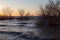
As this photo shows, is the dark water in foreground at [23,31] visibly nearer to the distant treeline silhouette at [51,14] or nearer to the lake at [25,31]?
the lake at [25,31]

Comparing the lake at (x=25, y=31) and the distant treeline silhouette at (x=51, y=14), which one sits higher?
the distant treeline silhouette at (x=51, y=14)

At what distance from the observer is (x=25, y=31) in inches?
141

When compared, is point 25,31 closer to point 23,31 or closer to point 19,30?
point 23,31

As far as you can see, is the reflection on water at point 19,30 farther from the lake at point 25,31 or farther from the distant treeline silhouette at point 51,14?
the distant treeline silhouette at point 51,14

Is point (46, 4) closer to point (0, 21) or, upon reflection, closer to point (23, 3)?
point (23, 3)

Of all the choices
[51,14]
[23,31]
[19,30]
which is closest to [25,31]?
[23,31]

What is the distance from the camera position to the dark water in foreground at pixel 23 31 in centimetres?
334

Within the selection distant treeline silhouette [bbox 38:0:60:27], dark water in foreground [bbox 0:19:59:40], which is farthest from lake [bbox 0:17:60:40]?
distant treeline silhouette [bbox 38:0:60:27]

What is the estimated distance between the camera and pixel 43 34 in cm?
334

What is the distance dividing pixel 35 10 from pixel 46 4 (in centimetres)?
27

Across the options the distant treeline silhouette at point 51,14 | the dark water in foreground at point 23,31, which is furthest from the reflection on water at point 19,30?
the distant treeline silhouette at point 51,14

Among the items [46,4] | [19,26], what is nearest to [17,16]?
[19,26]

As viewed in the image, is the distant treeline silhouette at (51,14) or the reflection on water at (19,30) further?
the reflection on water at (19,30)

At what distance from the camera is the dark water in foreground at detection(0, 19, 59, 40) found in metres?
3.34
